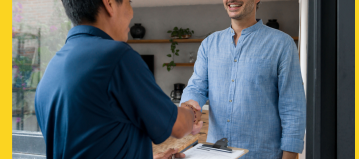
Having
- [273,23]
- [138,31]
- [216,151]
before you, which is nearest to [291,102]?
[216,151]

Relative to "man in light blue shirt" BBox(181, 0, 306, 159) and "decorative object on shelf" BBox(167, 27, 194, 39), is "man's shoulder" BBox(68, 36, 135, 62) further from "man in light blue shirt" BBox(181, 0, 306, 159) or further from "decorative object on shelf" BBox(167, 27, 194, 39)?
"decorative object on shelf" BBox(167, 27, 194, 39)

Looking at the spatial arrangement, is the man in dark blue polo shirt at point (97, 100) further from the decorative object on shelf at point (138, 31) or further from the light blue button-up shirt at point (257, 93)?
the decorative object on shelf at point (138, 31)

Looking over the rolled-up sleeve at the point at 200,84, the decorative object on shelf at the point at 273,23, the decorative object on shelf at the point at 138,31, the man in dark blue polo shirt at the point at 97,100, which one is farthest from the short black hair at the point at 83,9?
the decorative object on shelf at the point at 138,31

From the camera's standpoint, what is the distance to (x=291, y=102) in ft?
3.81

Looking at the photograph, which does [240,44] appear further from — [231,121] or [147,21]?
[147,21]

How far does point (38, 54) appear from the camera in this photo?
1.67 m

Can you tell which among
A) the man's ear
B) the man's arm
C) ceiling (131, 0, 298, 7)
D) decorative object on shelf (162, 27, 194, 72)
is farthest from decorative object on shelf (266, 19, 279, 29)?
the man's ear

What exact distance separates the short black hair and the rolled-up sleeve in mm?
672

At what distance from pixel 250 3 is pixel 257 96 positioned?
43 centimetres

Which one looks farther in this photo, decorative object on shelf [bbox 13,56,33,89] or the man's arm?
decorative object on shelf [bbox 13,56,33,89]

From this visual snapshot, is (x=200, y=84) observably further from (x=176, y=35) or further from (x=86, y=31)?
(x=176, y=35)

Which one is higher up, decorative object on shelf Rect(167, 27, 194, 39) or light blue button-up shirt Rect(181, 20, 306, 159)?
decorative object on shelf Rect(167, 27, 194, 39)

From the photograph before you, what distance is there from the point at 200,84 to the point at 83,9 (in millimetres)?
736

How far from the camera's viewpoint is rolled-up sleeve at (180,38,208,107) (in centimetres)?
131
